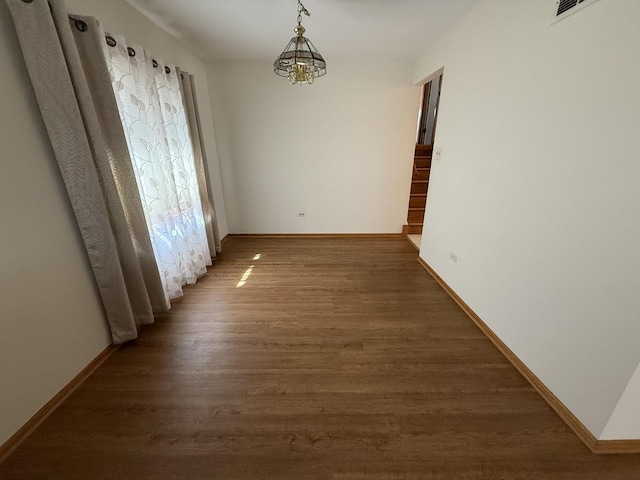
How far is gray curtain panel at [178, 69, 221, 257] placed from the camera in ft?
8.32

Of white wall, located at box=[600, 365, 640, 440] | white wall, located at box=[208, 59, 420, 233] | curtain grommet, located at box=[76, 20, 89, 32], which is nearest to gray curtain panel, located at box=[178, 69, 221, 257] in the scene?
white wall, located at box=[208, 59, 420, 233]

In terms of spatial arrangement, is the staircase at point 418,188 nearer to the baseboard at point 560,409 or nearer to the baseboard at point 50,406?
the baseboard at point 560,409

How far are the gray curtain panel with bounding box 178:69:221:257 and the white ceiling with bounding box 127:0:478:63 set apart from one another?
48 cm

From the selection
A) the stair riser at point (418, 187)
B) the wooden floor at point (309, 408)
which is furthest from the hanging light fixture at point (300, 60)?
Answer: the stair riser at point (418, 187)

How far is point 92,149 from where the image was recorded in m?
1.47

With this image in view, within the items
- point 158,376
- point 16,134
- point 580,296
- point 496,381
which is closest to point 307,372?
point 158,376

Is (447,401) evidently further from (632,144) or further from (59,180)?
(59,180)

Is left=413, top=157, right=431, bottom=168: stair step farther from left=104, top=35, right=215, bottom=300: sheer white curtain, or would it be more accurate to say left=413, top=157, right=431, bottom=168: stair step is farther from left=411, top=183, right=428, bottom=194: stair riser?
left=104, top=35, right=215, bottom=300: sheer white curtain

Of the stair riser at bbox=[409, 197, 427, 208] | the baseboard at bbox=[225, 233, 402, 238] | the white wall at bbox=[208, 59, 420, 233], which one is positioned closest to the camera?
the white wall at bbox=[208, 59, 420, 233]

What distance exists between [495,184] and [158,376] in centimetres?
276

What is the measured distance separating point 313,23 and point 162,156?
1863 millimetres

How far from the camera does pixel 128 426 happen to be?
1281 mm

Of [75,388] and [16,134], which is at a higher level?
[16,134]

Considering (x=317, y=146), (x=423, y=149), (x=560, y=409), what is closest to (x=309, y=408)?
(x=560, y=409)
